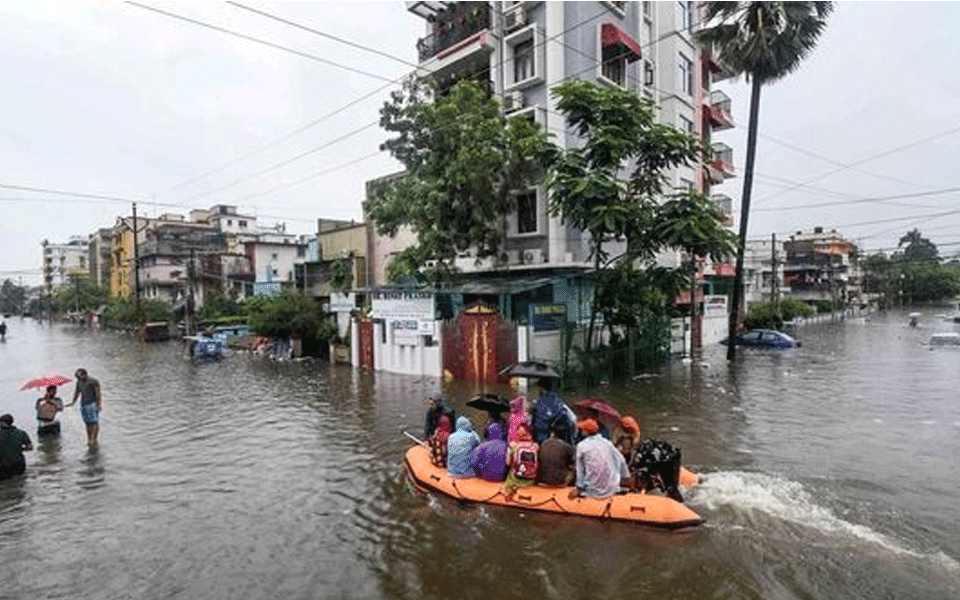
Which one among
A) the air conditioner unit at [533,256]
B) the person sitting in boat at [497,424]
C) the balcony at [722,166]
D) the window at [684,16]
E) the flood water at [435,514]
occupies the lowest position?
the flood water at [435,514]

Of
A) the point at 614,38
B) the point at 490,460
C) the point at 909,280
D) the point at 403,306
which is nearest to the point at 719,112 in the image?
the point at 614,38

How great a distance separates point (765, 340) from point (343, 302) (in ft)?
77.6

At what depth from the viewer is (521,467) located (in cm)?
1003

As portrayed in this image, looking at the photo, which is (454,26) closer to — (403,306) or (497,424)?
→ (403,306)

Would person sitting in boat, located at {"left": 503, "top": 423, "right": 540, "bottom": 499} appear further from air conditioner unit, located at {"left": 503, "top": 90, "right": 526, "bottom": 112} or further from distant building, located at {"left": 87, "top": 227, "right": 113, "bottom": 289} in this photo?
distant building, located at {"left": 87, "top": 227, "right": 113, "bottom": 289}

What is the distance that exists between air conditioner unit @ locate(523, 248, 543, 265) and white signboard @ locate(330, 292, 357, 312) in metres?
10.7

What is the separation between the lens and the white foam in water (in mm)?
8484

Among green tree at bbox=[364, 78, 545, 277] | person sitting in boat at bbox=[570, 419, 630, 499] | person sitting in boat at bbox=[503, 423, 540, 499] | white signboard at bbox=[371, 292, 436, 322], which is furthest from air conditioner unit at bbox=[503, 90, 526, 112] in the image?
person sitting in boat at bbox=[570, 419, 630, 499]

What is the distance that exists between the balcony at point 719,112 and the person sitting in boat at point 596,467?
33.5m

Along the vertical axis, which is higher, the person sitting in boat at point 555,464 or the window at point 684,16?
the window at point 684,16

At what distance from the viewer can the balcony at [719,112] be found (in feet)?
128

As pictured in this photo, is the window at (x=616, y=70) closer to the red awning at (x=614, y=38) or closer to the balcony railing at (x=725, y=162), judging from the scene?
the red awning at (x=614, y=38)

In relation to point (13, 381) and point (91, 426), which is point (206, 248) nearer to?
point (13, 381)

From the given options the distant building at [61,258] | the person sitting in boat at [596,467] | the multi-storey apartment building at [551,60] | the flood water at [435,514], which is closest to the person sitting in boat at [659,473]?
the person sitting in boat at [596,467]
